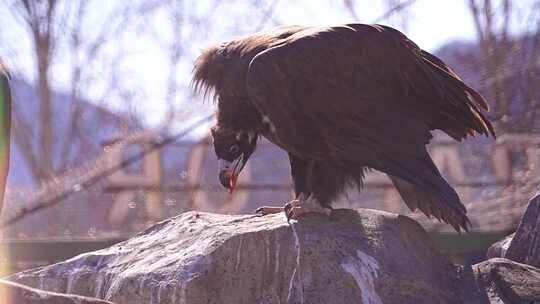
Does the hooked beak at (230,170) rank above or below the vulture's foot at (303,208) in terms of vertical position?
above

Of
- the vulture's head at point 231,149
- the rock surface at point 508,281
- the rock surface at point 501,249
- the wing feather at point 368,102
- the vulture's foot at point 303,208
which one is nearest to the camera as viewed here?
the rock surface at point 508,281

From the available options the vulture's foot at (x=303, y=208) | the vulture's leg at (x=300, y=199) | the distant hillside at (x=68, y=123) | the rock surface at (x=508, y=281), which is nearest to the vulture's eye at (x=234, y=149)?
the vulture's leg at (x=300, y=199)

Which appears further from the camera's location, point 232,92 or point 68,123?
point 68,123

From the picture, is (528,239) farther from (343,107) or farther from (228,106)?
(228,106)

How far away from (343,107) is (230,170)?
867 mm

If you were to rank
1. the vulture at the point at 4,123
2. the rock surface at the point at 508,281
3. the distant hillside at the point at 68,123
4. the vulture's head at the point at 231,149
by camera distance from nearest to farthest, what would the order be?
the vulture at the point at 4,123
the rock surface at the point at 508,281
the vulture's head at the point at 231,149
the distant hillside at the point at 68,123

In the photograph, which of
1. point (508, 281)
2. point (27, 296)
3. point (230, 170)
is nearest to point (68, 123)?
point (230, 170)

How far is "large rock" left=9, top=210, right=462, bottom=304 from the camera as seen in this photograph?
4262mm

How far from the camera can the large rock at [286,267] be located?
4262mm

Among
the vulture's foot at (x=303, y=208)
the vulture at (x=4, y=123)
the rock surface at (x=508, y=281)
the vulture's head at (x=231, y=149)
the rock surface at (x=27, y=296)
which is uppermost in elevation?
the vulture at (x=4, y=123)

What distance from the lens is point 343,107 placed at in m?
4.78

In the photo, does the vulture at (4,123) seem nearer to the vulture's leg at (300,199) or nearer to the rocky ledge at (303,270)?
the rocky ledge at (303,270)

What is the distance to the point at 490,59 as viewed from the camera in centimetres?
905

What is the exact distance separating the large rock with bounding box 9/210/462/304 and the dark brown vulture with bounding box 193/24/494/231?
9.4 inches
